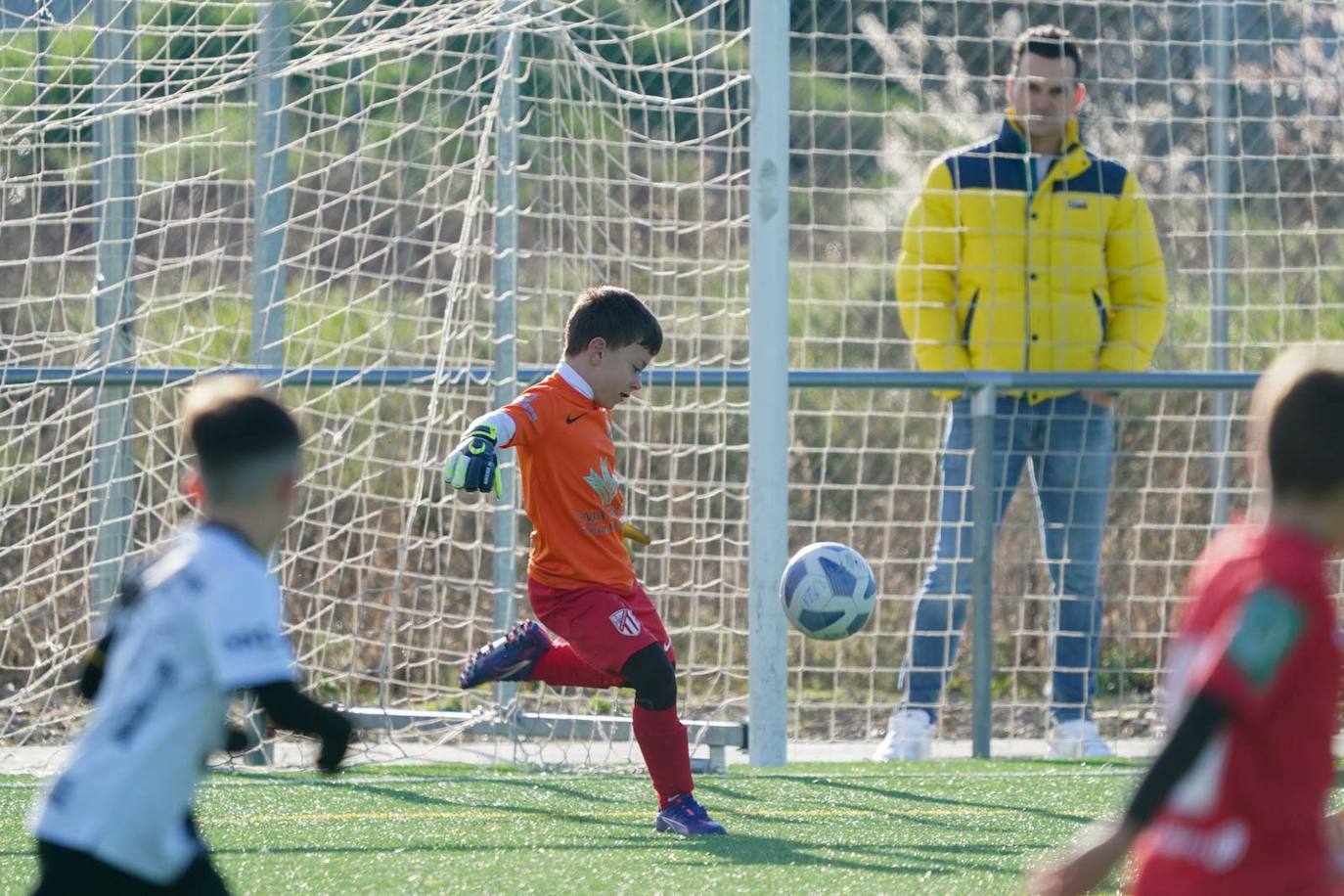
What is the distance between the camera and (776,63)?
5746mm

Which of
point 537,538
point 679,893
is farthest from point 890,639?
point 679,893

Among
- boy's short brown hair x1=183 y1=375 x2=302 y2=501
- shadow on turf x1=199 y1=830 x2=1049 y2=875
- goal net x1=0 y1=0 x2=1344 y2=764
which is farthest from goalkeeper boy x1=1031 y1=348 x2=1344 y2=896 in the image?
goal net x1=0 y1=0 x2=1344 y2=764

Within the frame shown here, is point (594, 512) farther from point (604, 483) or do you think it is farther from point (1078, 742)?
point (1078, 742)

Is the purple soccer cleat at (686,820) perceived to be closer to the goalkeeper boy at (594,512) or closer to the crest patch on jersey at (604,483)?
the goalkeeper boy at (594,512)

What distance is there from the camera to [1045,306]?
6.40m

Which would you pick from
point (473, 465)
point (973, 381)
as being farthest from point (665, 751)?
point (973, 381)

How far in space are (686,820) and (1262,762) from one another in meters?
2.42

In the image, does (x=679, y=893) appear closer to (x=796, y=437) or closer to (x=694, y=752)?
(x=694, y=752)

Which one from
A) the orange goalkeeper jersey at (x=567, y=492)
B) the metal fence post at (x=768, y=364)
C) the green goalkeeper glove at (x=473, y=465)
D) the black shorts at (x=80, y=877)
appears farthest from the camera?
the metal fence post at (x=768, y=364)

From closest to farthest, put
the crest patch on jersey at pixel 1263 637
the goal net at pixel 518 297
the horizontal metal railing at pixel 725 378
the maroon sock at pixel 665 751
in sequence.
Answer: the crest patch on jersey at pixel 1263 637 < the maroon sock at pixel 665 751 < the horizontal metal railing at pixel 725 378 < the goal net at pixel 518 297

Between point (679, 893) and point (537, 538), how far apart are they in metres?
1.31

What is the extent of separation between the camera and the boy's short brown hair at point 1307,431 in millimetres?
2082

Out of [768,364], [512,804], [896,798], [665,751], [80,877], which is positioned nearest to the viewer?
[80,877]

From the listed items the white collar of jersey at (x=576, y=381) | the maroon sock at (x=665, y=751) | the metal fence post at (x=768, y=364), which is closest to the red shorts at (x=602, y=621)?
the maroon sock at (x=665, y=751)
